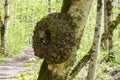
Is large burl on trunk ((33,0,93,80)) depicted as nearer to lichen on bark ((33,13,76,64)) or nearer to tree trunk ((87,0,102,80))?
lichen on bark ((33,13,76,64))

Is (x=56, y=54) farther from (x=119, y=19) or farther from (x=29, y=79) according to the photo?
(x=29, y=79)

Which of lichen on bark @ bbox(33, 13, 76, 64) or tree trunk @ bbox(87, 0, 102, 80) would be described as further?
tree trunk @ bbox(87, 0, 102, 80)

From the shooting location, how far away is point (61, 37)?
A: 372 cm

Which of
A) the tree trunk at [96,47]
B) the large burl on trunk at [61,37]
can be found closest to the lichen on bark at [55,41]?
the large burl on trunk at [61,37]

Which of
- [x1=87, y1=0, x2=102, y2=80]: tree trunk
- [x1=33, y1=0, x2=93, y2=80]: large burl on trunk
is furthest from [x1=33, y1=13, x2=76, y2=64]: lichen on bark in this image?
[x1=87, y1=0, x2=102, y2=80]: tree trunk

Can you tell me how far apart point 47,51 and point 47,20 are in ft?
1.37

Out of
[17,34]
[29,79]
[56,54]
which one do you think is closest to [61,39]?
[56,54]

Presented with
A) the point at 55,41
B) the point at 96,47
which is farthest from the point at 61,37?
the point at 96,47

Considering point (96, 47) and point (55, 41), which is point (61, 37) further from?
point (96, 47)

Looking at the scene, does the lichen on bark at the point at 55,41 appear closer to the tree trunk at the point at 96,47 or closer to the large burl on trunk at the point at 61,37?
the large burl on trunk at the point at 61,37

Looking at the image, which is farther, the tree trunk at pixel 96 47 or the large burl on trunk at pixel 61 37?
the tree trunk at pixel 96 47

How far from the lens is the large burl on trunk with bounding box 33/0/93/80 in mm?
3719

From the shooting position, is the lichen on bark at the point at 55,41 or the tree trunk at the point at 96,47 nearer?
the lichen on bark at the point at 55,41

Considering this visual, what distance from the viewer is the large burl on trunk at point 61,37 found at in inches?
146
